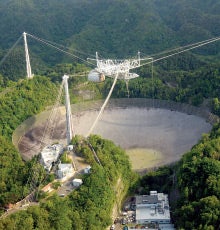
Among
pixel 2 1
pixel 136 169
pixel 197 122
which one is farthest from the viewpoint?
pixel 2 1

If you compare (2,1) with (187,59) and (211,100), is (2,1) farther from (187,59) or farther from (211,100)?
(211,100)

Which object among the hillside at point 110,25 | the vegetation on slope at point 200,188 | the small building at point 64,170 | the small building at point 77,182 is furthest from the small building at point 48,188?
the hillside at point 110,25

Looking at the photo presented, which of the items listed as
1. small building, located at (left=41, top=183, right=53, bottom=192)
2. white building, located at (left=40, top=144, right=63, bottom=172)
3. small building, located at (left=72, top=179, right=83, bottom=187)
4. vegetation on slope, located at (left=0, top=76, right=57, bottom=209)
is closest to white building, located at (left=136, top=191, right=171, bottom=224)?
small building, located at (left=72, top=179, right=83, bottom=187)

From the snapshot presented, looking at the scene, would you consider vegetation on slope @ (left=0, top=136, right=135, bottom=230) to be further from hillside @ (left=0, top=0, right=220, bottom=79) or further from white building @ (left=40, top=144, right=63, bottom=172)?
hillside @ (left=0, top=0, right=220, bottom=79)

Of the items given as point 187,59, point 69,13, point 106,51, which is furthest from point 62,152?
point 69,13

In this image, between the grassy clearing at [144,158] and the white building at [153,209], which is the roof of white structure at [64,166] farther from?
the grassy clearing at [144,158]

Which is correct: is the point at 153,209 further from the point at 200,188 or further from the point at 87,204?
the point at 87,204
